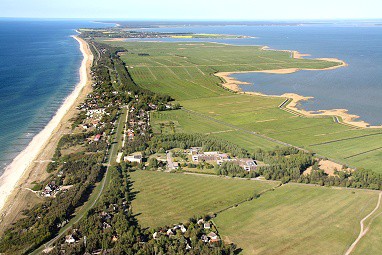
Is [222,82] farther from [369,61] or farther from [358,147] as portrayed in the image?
[369,61]

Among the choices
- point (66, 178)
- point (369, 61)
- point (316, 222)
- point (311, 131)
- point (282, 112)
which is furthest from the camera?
point (369, 61)

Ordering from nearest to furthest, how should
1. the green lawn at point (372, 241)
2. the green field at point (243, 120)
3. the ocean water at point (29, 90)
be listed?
the green lawn at point (372, 241) < the green field at point (243, 120) < the ocean water at point (29, 90)

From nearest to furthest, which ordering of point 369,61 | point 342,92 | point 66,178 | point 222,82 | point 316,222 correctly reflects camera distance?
point 316,222, point 66,178, point 342,92, point 222,82, point 369,61

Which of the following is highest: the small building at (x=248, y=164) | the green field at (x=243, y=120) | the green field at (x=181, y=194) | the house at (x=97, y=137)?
the green field at (x=243, y=120)

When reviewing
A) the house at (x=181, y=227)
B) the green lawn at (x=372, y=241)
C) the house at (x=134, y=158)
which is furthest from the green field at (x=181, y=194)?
the green lawn at (x=372, y=241)

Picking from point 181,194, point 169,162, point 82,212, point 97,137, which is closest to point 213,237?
point 181,194

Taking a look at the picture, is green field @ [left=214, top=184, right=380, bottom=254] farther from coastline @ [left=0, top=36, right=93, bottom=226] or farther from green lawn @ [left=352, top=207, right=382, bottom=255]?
coastline @ [left=0, top=36, right=93, bottom=226]

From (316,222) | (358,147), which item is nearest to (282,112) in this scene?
(358,147)

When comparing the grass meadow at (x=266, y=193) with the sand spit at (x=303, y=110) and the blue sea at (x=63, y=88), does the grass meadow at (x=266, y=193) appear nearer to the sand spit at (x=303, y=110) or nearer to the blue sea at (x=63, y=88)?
the sand spit at (x=303, y=110)
